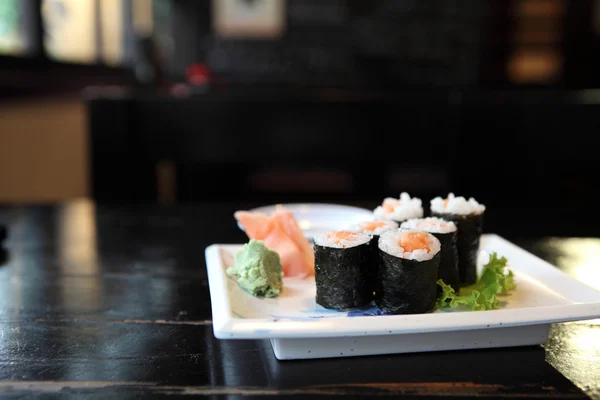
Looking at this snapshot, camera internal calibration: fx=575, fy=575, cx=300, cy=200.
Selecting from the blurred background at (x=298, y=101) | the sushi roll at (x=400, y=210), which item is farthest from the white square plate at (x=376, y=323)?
the blurred background at (x=298, y=101)

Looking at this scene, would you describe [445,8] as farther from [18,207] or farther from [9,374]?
[9,374]

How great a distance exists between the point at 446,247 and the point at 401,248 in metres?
0.13

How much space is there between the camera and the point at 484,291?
0.98 meters

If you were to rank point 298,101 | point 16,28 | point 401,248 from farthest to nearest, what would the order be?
point 298,101 → point 16,28 → point 401,248

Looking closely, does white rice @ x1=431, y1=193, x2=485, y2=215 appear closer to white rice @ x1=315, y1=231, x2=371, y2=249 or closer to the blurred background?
white rice @ x1=315, y1=231, x2=371, y2=249

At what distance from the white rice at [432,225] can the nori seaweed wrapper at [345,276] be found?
0.38ft

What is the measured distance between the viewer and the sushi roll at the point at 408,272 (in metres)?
0.88

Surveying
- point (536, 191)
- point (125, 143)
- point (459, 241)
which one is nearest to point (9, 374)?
point (459, 241)

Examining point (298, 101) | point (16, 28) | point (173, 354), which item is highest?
point (16, 28)

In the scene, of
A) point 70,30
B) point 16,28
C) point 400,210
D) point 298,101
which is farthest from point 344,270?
point 70,30

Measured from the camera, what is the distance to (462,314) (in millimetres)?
822

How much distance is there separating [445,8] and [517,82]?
96 cm

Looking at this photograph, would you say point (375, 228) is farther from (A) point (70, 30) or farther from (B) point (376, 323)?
(A) point (70, 30)

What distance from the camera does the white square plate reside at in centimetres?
78
